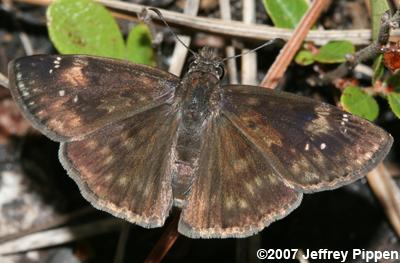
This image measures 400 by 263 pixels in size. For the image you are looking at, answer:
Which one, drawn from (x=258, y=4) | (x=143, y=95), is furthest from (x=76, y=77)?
(x=258, y=4)

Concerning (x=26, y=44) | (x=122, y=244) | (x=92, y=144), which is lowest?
(x=122, y=244)

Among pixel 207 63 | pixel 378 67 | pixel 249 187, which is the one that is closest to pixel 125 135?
pixel 207 63

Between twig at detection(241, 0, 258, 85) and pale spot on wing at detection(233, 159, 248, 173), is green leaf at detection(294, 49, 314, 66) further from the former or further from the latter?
pale spot on wing at detection(233, 159, 248, 173)

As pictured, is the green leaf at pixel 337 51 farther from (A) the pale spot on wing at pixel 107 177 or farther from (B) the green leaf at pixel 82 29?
(A) the pale spot on wing at pixel 107 177

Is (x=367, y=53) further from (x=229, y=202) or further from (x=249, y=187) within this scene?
(x=229, y=202)

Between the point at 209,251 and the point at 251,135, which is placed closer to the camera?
the point at 251,135

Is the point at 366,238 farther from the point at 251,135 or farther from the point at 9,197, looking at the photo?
the point at 9,197
